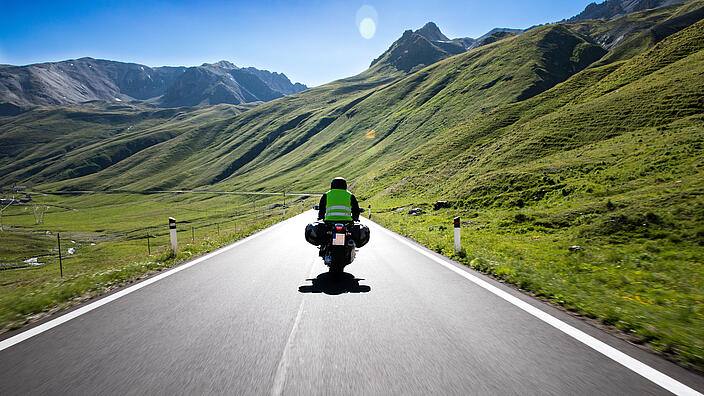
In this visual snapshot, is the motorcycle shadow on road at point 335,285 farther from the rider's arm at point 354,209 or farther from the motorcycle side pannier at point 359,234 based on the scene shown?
the rider's arm at point 354,209

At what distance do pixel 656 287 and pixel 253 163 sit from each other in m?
170

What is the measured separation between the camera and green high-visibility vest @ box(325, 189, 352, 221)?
7617 millimetres

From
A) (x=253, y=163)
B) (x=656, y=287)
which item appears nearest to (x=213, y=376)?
(x=656, y=287)

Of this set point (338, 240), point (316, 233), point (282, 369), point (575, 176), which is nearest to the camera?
point (282, 369)

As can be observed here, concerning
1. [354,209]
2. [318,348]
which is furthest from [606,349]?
[354,209]

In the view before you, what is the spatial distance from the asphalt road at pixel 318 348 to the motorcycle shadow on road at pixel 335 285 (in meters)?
0.08

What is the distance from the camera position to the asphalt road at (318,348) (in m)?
2.85

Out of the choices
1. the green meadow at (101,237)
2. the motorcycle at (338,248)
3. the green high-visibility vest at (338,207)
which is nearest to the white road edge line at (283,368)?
the motorcycle at (338,248)

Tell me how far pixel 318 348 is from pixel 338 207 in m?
4.26

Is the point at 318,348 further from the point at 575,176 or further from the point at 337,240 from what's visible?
the point at 575,176

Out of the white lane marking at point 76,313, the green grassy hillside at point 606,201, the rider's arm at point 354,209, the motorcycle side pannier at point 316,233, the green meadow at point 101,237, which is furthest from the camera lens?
the rider's arm at point 354,209

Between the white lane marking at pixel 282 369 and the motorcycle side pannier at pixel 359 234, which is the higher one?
the motorcycle side pannier at pixel 359 234

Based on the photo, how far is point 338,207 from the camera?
7.61 metres

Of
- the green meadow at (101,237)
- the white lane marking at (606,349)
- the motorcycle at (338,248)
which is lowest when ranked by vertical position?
the green meadow at (101,237)
